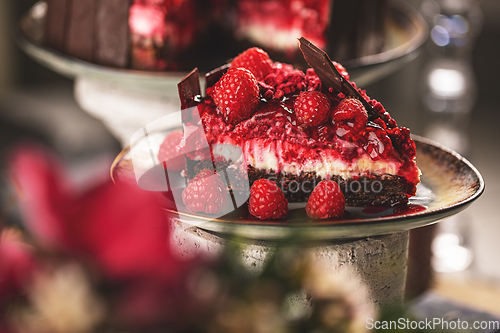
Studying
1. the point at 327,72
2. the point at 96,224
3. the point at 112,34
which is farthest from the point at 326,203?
the point at 112,34

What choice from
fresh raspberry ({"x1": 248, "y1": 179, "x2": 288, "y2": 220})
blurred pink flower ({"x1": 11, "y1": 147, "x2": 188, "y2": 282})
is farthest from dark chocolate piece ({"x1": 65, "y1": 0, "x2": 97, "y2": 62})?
blurred pink flower ({"x1": 11, "y1": 147, "x2": 188, "y2": 282})

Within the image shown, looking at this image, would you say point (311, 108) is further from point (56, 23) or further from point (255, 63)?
point (56, 23)

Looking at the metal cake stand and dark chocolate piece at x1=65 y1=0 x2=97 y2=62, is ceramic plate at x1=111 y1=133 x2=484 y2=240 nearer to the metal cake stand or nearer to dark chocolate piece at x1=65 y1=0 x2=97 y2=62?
the metal cake stand

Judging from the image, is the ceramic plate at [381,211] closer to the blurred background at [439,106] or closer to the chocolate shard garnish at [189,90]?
the chocolate shard garnish at [189,90]

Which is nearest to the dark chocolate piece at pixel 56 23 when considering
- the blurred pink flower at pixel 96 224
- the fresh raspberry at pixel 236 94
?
the fresh raspberry at pixel 236 94

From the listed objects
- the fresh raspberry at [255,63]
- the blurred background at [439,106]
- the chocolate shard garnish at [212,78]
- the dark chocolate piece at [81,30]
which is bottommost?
the blurred background at [439,106]

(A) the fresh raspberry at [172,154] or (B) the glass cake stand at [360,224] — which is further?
(A) the fresh raspberry at [172,154]
